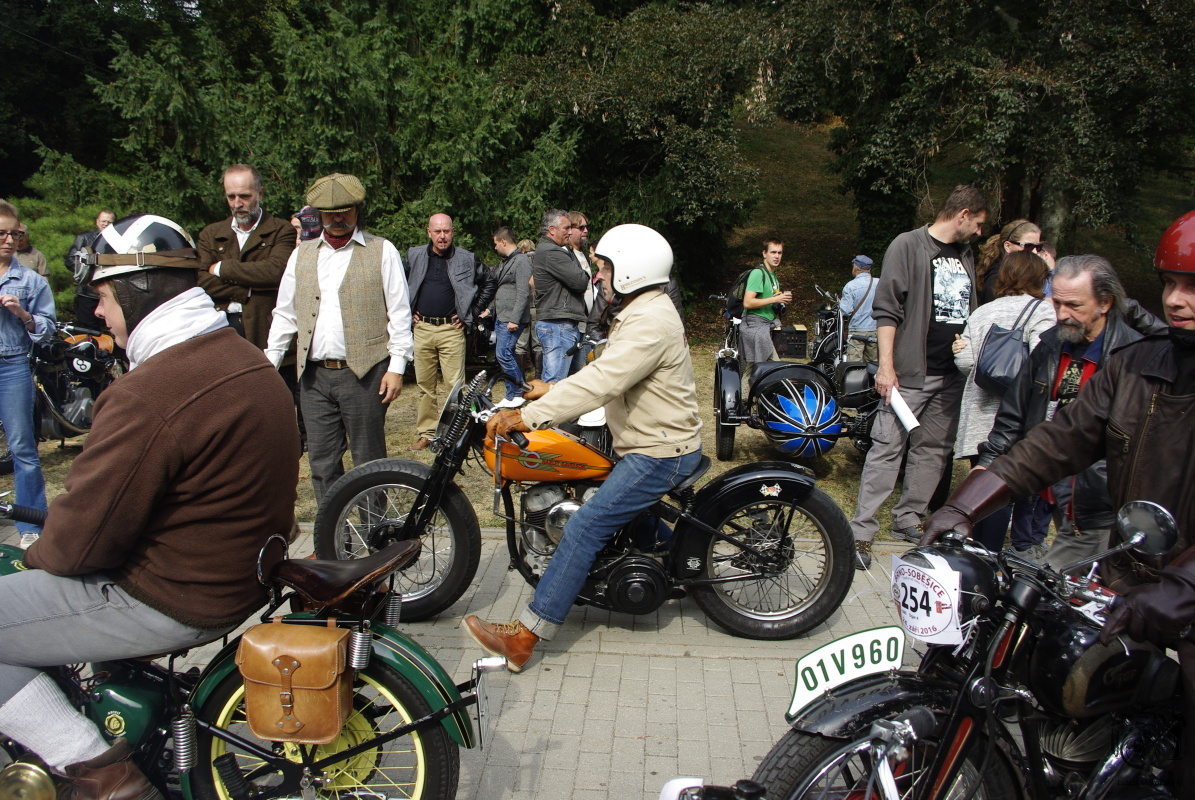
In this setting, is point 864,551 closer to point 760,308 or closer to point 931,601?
point 931,601

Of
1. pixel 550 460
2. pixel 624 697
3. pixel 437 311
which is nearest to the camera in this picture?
pixel 624 697

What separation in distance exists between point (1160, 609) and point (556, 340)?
257 inches

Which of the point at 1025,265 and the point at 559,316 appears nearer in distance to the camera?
the point at 1025,265

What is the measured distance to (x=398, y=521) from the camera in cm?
396

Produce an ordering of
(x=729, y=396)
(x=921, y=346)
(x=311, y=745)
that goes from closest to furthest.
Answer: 1. (x=311, y=745)
2. (x=921, y=346)
3. (x=729, y=396)

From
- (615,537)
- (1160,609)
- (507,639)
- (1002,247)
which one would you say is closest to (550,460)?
(615,537)

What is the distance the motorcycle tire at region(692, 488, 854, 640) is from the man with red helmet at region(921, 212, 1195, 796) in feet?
4.68

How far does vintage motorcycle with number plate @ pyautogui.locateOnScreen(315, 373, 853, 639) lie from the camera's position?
378 cm

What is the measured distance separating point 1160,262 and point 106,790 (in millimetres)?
3233

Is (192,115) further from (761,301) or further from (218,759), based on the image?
(218,759)

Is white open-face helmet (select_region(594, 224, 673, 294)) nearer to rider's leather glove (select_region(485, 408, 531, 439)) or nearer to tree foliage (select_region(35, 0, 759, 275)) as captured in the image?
rider's leather glove (select_region(485, 408, 531, 439))

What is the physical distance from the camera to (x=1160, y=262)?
2270 mm

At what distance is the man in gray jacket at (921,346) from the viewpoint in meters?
4.82

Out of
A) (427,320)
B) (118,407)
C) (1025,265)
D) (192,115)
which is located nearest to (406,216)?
(192,115)
